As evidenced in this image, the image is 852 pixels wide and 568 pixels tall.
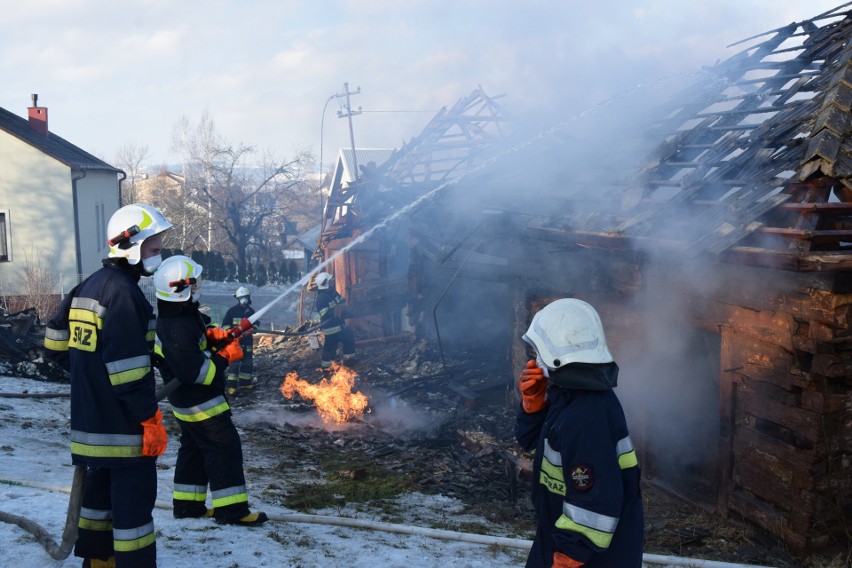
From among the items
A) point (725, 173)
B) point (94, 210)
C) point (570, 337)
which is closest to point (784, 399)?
point (725, 173)

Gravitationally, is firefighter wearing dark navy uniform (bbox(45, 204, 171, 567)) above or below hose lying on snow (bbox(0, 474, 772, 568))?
above

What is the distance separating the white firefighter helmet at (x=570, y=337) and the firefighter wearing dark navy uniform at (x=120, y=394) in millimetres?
2141

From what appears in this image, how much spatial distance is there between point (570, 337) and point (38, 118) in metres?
25.5

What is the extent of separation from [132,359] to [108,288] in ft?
1.32

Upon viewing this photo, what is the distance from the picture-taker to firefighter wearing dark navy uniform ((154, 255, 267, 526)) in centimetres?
461

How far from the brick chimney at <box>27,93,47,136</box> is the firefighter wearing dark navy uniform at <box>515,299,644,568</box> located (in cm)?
2511

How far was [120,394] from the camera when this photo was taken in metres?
3.54

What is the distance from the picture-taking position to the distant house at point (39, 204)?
816 inches

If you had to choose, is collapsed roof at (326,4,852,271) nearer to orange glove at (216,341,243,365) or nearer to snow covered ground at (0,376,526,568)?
snow covered ground at (0,376,526,568)

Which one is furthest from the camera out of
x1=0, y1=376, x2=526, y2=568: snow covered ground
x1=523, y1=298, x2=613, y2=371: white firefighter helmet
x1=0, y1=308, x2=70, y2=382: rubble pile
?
x1=0, y1=308, x2=70, y2=382: rubble pile

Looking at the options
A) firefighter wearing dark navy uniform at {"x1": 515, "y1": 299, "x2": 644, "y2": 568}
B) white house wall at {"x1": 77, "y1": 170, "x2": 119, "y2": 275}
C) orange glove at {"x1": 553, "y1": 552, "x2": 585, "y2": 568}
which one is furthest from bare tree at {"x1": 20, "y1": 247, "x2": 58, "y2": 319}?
orange glove at {"x1": 553, "y1": 552, "x2": 585, "y2": 568}

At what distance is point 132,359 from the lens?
3559 mm

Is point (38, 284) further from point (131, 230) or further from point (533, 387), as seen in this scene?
point (533, 387)

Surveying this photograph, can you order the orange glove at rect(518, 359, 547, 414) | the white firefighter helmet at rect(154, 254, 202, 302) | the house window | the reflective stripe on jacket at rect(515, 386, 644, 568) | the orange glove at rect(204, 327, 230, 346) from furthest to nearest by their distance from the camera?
the house window, the orange glove at rect(204, 327, 230, 346), the white firefighter helmet at rect(154, 254, 202, 302), the orange glove at rect(518, 359, 547, 414), the reflective stripe on jacket at rect(515, 386, 644, 568)
